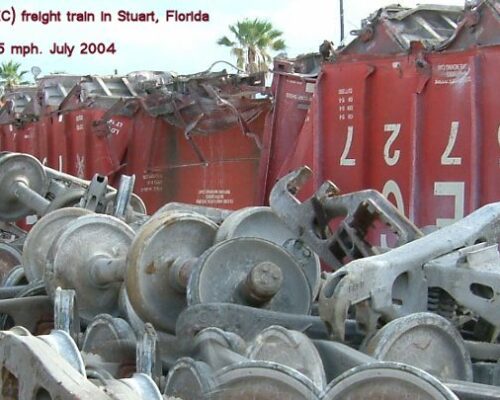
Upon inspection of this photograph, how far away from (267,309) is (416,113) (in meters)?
2.28

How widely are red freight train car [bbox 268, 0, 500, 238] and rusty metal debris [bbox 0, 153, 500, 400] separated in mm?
1349

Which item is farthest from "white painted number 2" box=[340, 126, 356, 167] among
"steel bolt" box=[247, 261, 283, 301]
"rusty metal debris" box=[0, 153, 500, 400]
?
"steel bolt" box=[247, 261, 283, 301]

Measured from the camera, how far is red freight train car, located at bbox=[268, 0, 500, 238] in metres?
5.09

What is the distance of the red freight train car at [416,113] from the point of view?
200 inches

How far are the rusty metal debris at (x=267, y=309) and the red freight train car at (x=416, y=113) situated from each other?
4.43ft

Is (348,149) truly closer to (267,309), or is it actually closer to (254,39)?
(267,309)

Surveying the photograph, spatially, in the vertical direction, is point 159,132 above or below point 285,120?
below

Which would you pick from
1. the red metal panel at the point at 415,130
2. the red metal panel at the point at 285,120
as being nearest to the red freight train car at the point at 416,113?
the red metal panel at the point at 415,130

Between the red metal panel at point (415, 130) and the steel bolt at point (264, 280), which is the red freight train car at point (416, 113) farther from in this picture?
the steel bolt at point (264, 280)

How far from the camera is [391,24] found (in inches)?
225

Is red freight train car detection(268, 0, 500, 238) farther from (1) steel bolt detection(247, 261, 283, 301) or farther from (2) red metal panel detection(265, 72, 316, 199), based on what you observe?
(1) steel bolt detection(247, 261, 283, 301)

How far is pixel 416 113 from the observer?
17.9ft

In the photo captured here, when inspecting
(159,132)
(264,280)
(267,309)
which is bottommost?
→ (267,309)

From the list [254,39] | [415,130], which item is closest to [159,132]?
[415,130]
